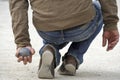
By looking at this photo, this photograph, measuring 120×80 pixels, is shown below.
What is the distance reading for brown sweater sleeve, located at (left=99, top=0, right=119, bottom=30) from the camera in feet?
9.89

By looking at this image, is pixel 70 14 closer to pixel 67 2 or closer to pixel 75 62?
pixel 67 2

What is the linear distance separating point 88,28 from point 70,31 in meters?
0.13

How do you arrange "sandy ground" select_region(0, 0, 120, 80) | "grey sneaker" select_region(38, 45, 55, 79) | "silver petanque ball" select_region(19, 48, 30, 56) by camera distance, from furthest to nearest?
"sandy ground" select_region(0, 0, 120, 80), "grey sneaker" select_region(38, 45, 55, 79), "silver petanque ball" select_region(19, 48, 30, 56)

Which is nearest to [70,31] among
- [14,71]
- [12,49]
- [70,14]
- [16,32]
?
[70,14]

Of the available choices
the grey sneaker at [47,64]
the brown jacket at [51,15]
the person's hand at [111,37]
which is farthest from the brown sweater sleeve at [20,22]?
the person's hand at [111,37]

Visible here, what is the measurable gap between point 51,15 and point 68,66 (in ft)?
1.25

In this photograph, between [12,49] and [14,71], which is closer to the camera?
[14,71]

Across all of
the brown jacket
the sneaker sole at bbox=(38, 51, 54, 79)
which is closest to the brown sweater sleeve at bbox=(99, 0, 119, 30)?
the brown jacket

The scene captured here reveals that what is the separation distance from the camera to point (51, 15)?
2.92 meters

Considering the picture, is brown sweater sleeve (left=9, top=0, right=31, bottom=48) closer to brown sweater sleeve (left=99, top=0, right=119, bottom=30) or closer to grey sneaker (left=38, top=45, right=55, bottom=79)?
grey sneaker (left=38, top=45, right=55, bottom=79)

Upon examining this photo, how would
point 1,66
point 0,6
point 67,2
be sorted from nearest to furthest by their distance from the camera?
1. point 67,2
2. point 1,66
3. point 0,6

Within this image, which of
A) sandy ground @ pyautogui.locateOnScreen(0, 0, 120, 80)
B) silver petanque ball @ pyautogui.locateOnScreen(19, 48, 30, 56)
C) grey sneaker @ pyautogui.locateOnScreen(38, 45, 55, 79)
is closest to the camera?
silver petanque ball @ pyautogui.locateOnScreen(19, 48, 30, 56)

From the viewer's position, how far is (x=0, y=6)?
7832 mm

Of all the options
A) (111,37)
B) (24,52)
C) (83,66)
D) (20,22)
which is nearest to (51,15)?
(20,22)
